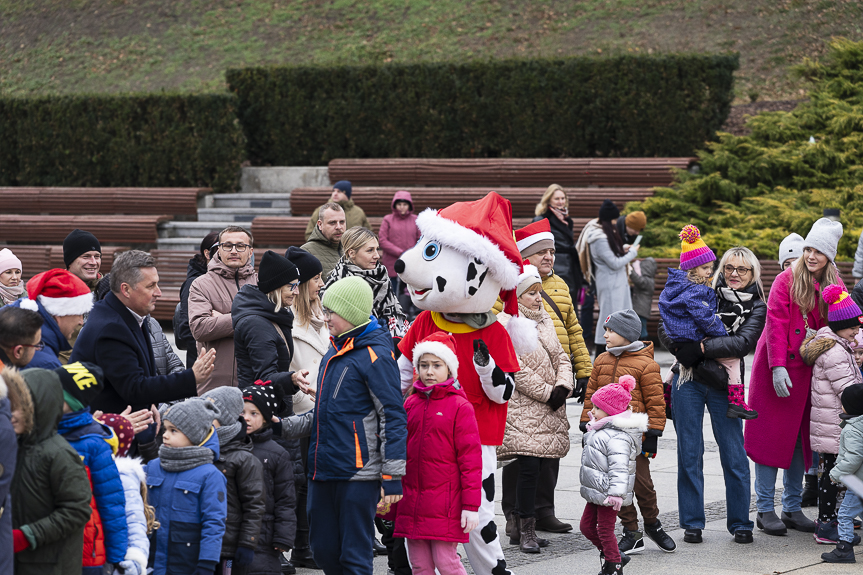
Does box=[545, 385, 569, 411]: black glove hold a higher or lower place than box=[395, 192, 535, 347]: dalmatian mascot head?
lower

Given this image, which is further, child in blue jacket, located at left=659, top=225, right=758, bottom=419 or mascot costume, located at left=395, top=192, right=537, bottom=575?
child in blue jacket, located at left=659, top=225, right=758, bottom=419

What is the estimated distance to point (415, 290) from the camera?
5.77 meters

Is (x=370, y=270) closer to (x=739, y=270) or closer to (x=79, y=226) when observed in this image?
(x=739, y=270)

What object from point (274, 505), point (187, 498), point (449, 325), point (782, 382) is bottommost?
point (274, 505)

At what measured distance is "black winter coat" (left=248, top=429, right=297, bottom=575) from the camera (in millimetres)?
5352

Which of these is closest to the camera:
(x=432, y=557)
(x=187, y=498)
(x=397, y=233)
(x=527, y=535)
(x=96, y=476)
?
(x=96, y=476)

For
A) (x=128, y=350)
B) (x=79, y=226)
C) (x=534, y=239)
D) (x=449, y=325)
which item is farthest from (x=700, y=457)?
(x=79, y=226)

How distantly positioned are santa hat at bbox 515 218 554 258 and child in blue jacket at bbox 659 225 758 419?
0.91 meters

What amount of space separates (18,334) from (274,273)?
196 centimetres

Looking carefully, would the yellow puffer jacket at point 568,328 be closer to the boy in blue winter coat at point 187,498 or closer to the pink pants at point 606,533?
the pink pants at point 606,533

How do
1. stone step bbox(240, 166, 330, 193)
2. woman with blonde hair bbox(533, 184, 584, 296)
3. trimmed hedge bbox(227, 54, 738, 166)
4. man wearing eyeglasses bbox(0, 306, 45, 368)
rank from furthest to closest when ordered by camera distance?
stone step bbox(240, 166, 330, 193)
trimmed hedge bbox(227, 54, 738, 166)
woman with blonde hair bbox(533, 184, 584, 296)
man wearing eyeglasses bbox(0, 306, 45, 368)

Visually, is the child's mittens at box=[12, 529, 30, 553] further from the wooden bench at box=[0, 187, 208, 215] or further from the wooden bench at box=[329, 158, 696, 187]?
the wooden bench at box=[0, 187, 208, 215]

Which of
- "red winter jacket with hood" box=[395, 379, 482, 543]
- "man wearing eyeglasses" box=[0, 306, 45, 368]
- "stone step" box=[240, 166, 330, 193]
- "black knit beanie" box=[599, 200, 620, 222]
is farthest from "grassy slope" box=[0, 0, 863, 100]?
"man wearing eyeglasses" box=[0, 306, 45, 368]

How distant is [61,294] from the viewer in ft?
17.2
